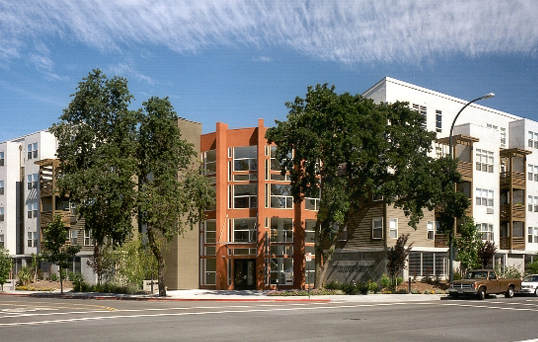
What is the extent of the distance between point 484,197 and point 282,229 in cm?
1678

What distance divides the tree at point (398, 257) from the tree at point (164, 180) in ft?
43.3

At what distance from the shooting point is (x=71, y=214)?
59.6 m

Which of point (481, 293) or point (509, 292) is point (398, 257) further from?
point (481, 293)

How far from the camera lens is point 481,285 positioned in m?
32.9

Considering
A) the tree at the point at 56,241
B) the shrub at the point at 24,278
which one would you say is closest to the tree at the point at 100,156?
the tree at the point at 56,241

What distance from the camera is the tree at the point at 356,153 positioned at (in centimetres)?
3594

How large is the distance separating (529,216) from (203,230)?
29.4m

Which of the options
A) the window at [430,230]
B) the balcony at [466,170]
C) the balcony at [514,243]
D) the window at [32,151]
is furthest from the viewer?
the window at [32,151]

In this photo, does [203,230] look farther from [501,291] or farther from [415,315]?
[415,315]

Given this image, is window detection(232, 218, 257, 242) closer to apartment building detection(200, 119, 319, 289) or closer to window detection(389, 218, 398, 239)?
apartment building detection(200, 119, 319, 289)

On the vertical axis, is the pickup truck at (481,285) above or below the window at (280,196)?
below

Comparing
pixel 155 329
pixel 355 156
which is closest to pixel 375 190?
pixel 355 156

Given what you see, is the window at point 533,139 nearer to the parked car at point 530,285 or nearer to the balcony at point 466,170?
the balcony at point 466,170

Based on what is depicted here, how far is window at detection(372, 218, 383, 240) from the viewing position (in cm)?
4334
